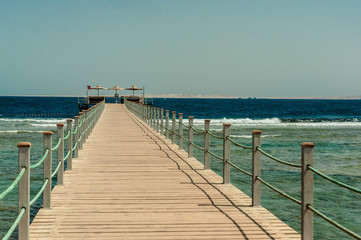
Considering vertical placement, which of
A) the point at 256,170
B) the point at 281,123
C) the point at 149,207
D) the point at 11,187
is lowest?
the point at 281,123

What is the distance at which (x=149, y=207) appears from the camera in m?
5.74

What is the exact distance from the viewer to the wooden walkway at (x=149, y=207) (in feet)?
15.2

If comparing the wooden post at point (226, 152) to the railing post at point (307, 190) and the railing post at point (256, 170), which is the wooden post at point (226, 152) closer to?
the railing post at point (256, 170)

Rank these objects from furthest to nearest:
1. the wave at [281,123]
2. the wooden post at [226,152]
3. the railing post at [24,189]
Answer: the wave at [281,123]
the wooden post at [226,152]
the railing post at [24,189]

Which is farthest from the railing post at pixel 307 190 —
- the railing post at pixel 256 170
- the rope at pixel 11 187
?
the rope at pixel 11 187

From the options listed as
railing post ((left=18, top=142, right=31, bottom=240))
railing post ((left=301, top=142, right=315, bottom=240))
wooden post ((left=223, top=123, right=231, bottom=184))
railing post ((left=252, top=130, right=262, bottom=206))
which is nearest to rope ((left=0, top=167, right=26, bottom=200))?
railing post ((left=18, top=142, right=31, bottom=240))

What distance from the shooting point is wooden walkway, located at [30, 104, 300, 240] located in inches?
183

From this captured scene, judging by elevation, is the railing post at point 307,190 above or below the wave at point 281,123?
above

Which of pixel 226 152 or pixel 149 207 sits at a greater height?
pixel 226 152

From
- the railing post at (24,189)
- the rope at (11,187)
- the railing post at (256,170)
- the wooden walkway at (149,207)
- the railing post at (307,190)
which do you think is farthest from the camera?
the railing post at (256,170)

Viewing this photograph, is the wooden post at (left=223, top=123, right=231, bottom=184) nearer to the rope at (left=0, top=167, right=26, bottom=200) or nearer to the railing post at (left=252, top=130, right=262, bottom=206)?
the railing post at (left=252, top=130, right=262, bottom=206)

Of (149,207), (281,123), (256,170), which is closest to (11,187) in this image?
(149,207)

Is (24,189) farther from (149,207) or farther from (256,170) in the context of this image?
(256,170)

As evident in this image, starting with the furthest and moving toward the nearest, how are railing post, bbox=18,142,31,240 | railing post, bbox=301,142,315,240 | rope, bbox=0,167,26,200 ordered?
railing post, bbox=301,142,315,240, railing post, bbox=18,142,31,240, rope, bbox=0,167,26,200
